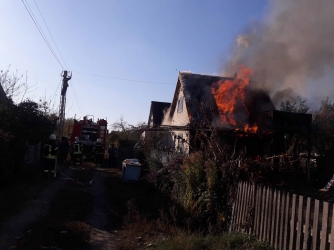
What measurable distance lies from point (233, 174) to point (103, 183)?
8.30 metres

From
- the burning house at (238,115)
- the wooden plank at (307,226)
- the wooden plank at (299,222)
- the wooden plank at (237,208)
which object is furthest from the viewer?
the burning house at (238,115)

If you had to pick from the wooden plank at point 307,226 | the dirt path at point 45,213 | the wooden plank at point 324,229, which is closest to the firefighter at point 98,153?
the dirt path at point 45,213

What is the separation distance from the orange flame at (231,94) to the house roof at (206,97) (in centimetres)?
27

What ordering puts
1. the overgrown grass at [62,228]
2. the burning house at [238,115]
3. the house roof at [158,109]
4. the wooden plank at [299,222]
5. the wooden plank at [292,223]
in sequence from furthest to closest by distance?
the house roof at [158,109] → the burning house at [238,115] → the overgrown grass at [62,228] → the wooden plank at [292,223] → the wooden plank at [299,222]

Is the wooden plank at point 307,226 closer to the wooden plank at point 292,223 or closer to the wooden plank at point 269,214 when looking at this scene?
the wooden plank at point 292,223

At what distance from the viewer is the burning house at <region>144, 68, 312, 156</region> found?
16391 millimetres

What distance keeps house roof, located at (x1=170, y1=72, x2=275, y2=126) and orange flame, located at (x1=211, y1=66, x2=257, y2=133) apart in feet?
0.88

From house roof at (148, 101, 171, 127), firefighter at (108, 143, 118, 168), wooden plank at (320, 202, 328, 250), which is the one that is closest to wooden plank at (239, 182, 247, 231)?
wooden plank at (320, 202, 328, 250)

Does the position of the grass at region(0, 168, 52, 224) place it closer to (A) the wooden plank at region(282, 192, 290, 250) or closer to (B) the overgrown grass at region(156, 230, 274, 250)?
(B) the overgrown grass at region(156, 230, 274, 250)

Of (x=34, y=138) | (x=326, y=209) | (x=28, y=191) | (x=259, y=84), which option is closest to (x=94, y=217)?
(x=28, y=191)

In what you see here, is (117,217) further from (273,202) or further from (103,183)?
(103,183)

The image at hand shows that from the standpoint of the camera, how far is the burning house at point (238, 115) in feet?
53.8

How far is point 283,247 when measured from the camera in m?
6.05


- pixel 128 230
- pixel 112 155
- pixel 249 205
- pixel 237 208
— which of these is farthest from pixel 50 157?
pixel 249 205
